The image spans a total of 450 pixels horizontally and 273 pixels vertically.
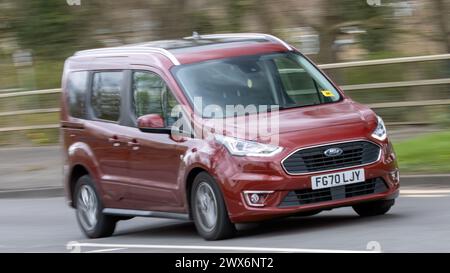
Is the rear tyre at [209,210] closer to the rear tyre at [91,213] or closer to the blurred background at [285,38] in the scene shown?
the rear tyre at [91,213]

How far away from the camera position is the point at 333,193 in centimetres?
1080

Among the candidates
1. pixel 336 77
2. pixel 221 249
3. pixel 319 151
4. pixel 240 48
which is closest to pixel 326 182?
pixel 319 151

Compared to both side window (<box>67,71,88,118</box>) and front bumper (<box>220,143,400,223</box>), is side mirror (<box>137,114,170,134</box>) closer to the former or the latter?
front bumper (<box>220,143,400,223</box>)

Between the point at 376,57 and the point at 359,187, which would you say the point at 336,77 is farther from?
the point at 359,187

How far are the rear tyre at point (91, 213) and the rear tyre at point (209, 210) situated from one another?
2.22 m

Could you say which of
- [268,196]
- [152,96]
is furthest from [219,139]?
[152,96]

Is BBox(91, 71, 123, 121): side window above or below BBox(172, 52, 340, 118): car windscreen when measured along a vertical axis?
below

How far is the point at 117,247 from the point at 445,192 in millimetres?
4160

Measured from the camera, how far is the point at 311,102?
11.7 meters

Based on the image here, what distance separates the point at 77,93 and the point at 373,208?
3.88 meters

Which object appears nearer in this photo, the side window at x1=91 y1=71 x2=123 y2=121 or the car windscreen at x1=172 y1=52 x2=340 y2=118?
the car windscreen at x1=172 y1=52 x2=340 y2=118

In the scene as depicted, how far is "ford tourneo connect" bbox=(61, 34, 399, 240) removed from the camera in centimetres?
1066

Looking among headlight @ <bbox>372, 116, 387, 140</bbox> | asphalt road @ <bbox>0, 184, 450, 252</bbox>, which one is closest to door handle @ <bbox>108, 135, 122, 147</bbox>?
asphalt road @ <bbox>0, 184, 450, 252</bbox>

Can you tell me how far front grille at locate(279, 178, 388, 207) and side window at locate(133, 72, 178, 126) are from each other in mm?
1582
